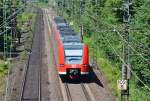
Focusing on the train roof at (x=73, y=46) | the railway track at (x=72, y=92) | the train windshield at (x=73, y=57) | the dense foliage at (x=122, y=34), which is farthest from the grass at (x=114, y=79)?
the train roof at (x=73, y=46)

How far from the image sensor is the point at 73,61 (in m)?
36.9

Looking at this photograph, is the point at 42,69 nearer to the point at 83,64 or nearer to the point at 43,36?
the point at 83,64

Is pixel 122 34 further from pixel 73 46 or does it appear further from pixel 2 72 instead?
pixel 2 72

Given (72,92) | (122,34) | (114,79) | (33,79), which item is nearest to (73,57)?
(72,92)

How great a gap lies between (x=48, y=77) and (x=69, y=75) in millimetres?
4257

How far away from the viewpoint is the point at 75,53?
3697 cm

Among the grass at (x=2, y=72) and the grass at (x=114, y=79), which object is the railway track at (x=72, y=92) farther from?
the grass at (x=2, y=72)

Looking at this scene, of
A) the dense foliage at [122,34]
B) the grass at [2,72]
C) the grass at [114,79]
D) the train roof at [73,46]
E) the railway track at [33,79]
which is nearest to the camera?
the dense foliage at [122,34]

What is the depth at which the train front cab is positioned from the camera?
121 feet

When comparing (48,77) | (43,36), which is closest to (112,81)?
(48,77)

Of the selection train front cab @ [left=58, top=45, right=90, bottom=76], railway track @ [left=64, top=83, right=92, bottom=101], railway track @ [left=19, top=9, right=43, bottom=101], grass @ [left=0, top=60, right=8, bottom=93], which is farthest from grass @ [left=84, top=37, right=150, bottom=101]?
grass @ [left=0, top=60, right=8, bottom=93]

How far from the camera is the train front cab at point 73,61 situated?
36812 mm

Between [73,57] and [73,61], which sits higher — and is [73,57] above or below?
above

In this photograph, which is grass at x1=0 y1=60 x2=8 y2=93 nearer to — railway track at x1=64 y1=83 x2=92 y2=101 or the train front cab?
the train front cab
